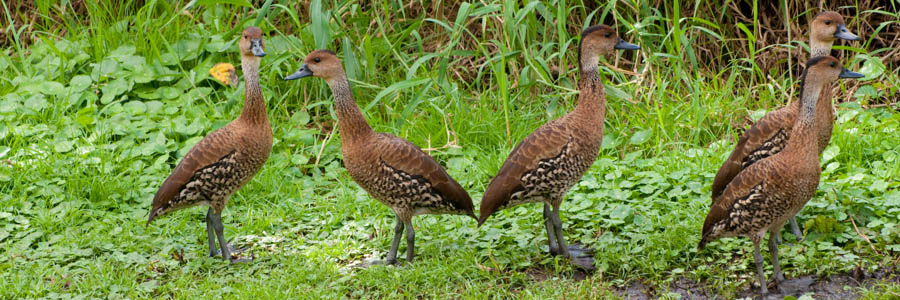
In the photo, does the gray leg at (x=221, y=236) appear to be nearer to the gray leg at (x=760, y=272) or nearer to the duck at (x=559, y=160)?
the duck at (x=559, y=160)

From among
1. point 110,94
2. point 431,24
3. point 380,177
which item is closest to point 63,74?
point 110,94

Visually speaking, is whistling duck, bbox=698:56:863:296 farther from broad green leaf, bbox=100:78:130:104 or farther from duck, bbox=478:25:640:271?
broad green leaf, bbox=100:78:130:104

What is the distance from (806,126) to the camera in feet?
14.6

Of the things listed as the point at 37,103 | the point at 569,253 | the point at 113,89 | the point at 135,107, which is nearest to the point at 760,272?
the point at 569,253

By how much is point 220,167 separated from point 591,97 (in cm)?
205

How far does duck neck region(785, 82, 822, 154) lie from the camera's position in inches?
175

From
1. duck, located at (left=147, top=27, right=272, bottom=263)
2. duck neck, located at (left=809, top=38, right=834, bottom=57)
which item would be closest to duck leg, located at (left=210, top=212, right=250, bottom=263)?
duck, located at (left=147, top=27, right=272, bottom=263)

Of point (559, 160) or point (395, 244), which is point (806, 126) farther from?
point (395, 244)

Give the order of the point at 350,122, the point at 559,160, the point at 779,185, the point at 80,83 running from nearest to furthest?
1. the point at 779,185
2. the point at 559,160
3. the point at 350,122
4. the point at 80,83

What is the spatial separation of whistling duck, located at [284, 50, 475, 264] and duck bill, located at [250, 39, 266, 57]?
1.04 feet

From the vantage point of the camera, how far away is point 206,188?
17.8ft

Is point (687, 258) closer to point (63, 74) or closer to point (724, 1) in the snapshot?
point (724, 1)

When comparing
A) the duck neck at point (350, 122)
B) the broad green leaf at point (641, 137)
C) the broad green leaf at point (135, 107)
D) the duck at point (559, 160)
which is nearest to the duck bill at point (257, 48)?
the duck neck at point (350, 122)

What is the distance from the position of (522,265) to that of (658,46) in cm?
298
